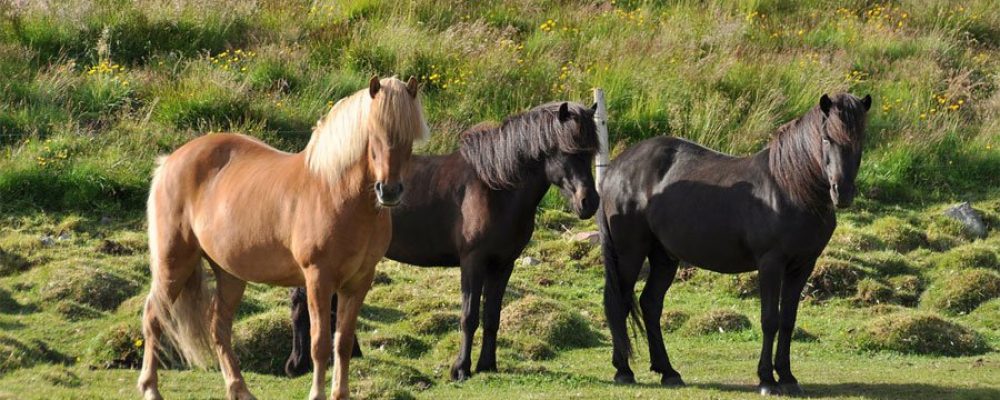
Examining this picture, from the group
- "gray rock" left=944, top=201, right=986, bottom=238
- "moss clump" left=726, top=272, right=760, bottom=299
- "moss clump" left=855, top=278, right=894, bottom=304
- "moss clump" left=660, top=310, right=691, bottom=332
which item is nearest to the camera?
"moss clump" left=660, top=310, right=691, bottom=332

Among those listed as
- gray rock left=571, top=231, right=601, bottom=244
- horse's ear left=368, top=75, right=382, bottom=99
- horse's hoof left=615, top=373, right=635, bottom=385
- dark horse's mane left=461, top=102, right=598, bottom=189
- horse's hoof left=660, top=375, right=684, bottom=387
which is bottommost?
gray rock left=571, top=231, right=601, bottom=244

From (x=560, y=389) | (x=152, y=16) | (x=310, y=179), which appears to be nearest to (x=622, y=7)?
(x=152, y=16)

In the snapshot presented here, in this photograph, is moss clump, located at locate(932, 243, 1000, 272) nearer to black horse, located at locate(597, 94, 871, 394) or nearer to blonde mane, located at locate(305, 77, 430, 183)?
black horse, located at locate(597, 94, 871, 394)

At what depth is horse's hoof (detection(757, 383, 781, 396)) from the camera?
27.5ft

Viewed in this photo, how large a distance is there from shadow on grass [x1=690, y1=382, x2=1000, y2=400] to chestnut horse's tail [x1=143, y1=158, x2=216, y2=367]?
3.34 meters

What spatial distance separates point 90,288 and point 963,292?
7860 millimetres

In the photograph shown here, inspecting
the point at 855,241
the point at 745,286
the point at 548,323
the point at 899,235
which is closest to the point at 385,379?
the point at 548,323

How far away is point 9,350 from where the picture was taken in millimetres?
8969

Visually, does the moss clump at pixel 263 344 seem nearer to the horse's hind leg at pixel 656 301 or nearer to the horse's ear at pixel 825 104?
the horse's hind leg at pixel 656 301

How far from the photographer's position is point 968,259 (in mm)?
12914

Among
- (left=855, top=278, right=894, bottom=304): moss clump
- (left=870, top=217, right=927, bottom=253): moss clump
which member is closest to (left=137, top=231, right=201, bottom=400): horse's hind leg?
(left=855, top=278, right=894, bottom=304): moss clump

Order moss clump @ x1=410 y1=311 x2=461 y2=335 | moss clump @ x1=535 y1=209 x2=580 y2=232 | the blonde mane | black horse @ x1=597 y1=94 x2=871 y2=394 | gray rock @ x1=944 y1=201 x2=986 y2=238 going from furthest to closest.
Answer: gray rock @ x1=944 y1=201 x2=986 y2=238 → moss clump @ x1=535 y1=209 x2=580 y2=232 → moss clump @ x1=410 y1=311 x2=461 y2=335 → black horse @ x1=597 y1=94 x2=871 y2=394 → the blonde mane

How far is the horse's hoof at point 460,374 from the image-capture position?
8961 mm

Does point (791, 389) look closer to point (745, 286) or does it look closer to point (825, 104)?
point (825, 104)
